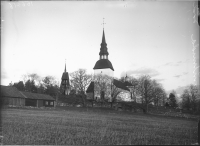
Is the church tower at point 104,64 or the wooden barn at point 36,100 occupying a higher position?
the church tower at point 104,64

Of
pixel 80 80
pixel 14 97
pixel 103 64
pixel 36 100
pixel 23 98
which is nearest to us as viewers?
pixel 14 97

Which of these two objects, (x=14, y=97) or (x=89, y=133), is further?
(x=14, y=97)

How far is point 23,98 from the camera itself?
118 ft

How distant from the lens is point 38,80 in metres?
62.1

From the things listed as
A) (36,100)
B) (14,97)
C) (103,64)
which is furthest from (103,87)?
(14,97)

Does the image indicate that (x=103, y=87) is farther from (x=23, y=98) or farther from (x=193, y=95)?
(x=193, y=95)

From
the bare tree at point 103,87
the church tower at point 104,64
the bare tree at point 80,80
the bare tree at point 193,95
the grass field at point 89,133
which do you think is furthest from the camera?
the church tower at point 104,64

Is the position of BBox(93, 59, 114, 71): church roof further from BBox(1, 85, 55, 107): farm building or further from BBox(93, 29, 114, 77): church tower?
BBox(1, 85, 55, 107): farm building

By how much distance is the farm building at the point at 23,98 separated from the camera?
108 ft

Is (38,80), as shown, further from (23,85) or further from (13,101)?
(13,101)

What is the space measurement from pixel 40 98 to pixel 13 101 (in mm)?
7203

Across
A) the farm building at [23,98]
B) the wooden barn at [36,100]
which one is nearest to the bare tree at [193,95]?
the farm building at [23,98]

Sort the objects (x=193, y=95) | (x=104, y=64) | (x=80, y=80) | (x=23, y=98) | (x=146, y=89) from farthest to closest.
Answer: (x=104, y=64), (x=80, y=80), (x=146, y=89), (x=23, y=98), (x=193, y=95)

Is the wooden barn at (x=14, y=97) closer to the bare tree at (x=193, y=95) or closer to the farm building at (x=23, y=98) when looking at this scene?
the farm building at (x=23, y=98)
